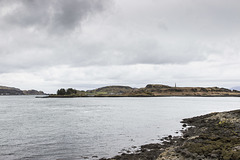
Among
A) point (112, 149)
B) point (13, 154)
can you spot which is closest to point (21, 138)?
point (13, 154)

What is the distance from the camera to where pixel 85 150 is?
28656mm

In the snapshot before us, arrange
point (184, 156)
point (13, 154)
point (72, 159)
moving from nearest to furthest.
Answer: point (184, 156) → point (72, 159) → point (13, 154)

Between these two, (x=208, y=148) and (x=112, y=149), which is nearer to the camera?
(x=208, y=148)

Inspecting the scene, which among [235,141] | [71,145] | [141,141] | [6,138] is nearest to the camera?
[235,141]

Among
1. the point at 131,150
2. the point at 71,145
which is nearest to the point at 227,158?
the point at 131,150

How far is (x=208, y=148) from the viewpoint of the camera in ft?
61.8

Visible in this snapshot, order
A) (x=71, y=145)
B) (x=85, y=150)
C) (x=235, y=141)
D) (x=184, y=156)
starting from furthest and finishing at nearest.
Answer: (x=71, y=145), (x=85, y=150), (x=235, y=141), (x=184, y=156)

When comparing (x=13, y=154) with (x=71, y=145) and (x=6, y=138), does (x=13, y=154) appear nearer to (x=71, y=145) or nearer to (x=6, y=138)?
(x=71, y=145)

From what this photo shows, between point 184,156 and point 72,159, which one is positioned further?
Result: point 72,159

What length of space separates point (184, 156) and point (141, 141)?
15.7 metres

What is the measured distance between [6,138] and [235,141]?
39335 millimetres

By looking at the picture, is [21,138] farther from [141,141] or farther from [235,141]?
[235,141]

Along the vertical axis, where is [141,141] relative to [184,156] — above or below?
below

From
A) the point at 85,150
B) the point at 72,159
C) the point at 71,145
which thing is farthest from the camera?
the point at 71,145
